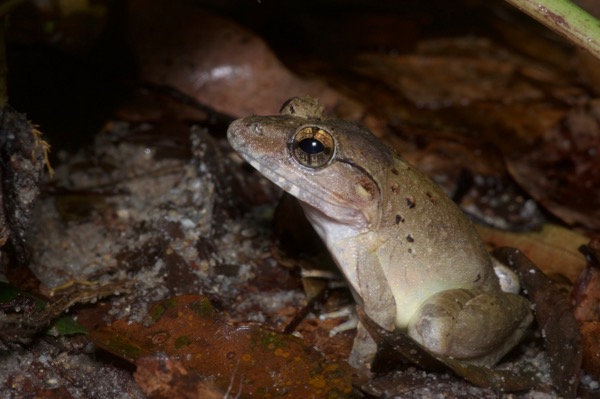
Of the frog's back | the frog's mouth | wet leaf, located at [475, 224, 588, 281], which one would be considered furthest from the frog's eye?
wet leaf, located at [475, 224, 588, 281]

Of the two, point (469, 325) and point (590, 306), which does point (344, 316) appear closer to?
point (469, 325)

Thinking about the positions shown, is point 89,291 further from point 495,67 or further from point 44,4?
point 495,67

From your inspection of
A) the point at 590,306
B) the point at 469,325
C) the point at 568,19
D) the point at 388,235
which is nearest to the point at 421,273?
the point at 388,235

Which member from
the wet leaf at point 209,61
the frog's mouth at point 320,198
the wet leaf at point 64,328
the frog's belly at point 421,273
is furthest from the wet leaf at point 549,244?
the wet leaf at point 64,328

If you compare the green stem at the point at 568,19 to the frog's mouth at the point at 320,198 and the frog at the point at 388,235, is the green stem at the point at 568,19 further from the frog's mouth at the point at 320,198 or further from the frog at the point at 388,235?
the frog's mouth at the point at 320,198

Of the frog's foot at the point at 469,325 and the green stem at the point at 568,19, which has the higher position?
the green stem at the point at 568,19

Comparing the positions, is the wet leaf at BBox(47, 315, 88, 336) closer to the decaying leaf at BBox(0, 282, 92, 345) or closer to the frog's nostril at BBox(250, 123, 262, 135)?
the decaying leaf at BBox(0, 282, 92, 345)
